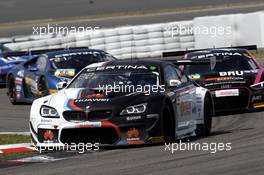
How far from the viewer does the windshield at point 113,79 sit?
36.1 ft

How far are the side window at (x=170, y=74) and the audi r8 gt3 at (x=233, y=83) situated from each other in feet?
9.38

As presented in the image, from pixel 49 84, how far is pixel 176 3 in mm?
26828

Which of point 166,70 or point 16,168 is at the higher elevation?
point 166,70

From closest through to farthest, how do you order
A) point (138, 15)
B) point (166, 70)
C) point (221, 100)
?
1. point (166, 70)
2. point (221, 100)
3. point (138, 15)

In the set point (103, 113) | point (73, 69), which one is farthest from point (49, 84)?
point (103, 113)

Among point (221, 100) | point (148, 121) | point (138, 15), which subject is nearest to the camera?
point (148, 121)

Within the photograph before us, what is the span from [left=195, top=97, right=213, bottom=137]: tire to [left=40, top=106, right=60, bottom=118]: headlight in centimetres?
220

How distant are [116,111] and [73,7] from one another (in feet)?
105

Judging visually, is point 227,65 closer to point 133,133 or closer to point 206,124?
point 206,124

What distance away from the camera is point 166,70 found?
1148cm

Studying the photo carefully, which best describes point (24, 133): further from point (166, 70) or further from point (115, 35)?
point (115, 35)

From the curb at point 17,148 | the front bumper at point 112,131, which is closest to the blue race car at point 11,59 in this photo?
the curb at point 17,148

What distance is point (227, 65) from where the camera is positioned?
50.2ft

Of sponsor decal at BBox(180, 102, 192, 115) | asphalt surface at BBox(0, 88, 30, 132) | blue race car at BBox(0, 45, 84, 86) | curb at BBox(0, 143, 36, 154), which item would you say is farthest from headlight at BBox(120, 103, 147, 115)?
blue race car at BBox(0, 45, 84, 86)
